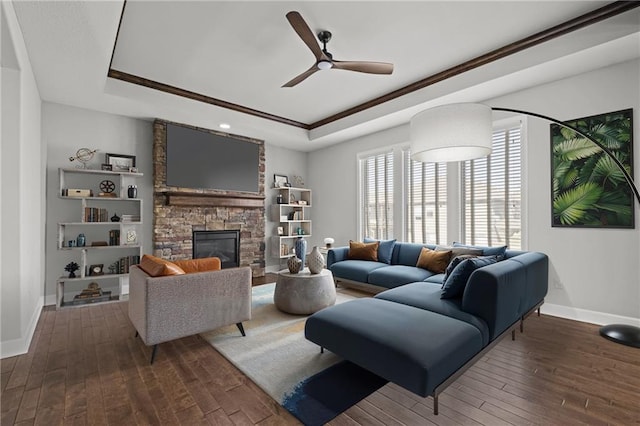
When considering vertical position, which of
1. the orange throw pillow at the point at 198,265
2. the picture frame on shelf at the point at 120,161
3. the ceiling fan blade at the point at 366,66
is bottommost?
the orange throw pillow at the point at 198,265

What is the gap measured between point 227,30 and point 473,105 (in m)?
2.40

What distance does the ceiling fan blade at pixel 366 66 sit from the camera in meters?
3.08

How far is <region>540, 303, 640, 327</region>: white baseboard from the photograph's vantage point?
10.2 feet

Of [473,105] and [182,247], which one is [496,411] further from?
[182,247]

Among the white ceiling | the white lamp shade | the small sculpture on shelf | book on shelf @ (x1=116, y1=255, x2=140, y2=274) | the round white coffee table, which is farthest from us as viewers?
book on shelf @ (x1=116, y1=255, x2=140, y2=274)

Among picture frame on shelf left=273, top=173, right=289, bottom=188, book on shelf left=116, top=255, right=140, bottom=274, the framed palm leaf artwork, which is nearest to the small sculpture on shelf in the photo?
book on shelf left=116, top=255, right=140, bottom=274

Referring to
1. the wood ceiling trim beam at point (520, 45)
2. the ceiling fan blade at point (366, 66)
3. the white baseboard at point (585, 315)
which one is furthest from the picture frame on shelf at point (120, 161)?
the white baseboard at point (585, 315)

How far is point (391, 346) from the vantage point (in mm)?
1786

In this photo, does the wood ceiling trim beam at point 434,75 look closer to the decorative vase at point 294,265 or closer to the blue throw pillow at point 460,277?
the blue throw pillow at point 460,277

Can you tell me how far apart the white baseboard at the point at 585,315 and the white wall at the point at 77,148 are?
5607 mm

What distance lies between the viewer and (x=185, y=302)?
8.18ft

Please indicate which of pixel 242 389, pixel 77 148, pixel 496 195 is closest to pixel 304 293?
pixel 242 389

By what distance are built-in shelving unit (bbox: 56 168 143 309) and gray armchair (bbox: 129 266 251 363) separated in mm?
1886

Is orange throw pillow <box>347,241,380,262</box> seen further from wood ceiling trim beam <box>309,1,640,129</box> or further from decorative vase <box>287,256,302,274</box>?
wood ceiling trim beam <box>309,1,640,129</box>
